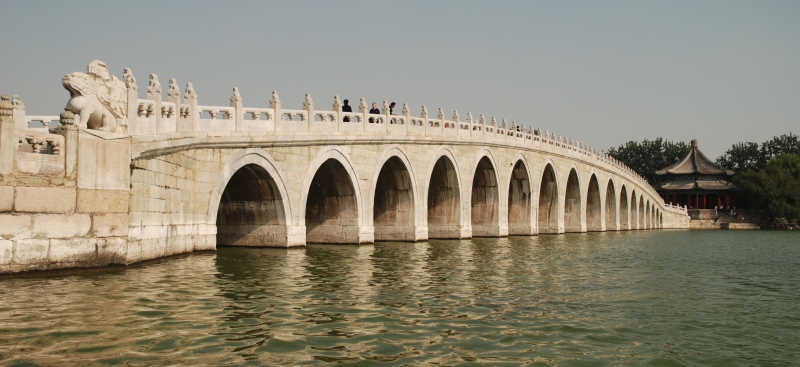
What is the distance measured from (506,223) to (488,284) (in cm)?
1939

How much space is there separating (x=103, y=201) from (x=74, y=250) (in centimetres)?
102

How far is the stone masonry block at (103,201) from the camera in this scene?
41.3 ft

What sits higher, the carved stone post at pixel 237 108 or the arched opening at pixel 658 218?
the carved stone post at pixel 237 108

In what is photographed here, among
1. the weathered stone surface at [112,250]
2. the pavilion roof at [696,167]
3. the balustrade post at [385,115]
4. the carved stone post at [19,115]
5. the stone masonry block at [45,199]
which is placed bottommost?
the weathered stone surface at [112,250]

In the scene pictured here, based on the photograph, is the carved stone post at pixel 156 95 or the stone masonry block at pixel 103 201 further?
the carved stone post at pixel 156 95

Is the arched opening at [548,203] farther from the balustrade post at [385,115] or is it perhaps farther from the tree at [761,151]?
the tree at [761,151]

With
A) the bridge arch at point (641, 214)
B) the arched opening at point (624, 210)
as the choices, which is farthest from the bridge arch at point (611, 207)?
the bridge arch at point (641, 214)

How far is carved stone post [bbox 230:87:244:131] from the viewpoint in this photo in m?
18.0

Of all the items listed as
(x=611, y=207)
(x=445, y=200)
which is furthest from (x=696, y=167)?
(x=445, y=200)

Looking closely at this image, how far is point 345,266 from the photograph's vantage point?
1612cm

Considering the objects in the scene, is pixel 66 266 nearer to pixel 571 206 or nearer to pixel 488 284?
pixel 488 284

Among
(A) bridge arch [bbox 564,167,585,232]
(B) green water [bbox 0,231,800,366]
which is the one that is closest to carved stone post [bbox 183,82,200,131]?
(B) green water [bbox 0,231,800,366]

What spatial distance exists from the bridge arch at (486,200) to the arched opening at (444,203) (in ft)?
8.64

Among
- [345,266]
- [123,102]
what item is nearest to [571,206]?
[345,266]
